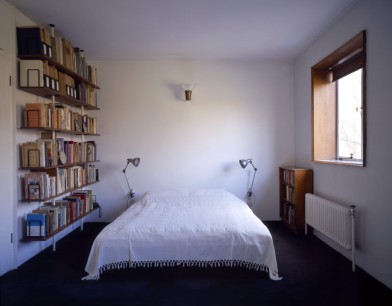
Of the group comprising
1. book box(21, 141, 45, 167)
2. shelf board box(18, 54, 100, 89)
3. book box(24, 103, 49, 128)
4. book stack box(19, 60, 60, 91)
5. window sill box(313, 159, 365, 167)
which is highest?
shelf board box(18, 54, 100, 89)

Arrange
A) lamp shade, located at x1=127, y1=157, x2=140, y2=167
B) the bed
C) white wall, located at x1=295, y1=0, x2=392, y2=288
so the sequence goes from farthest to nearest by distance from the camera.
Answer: lamp shade, located at x1=127, y1=157, x2=140, y2=167 → the bed → white wall, located at x1=295, y1=0, x2=392, y2=288

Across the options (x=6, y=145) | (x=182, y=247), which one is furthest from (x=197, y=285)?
(x=6, y=145)

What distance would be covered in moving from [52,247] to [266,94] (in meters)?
3.88

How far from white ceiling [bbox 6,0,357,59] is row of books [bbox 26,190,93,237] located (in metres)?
2.19

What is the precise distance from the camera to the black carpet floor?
193cm

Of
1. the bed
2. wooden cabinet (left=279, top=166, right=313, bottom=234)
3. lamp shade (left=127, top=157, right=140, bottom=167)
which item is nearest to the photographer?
the bed

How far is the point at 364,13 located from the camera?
2.31 meters

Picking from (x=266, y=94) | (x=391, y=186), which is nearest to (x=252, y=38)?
(x=266, y=94)

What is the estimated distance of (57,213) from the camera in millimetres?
2752

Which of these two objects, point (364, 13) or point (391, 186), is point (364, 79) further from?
point (391, 186)

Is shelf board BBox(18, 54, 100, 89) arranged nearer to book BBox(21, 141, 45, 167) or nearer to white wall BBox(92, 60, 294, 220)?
white wall BBox(92, 60, 294, 220)

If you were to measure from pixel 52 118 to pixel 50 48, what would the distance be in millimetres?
803

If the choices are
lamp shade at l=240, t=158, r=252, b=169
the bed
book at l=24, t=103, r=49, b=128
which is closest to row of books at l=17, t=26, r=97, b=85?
book at l=24, t=103, r=49, b=128

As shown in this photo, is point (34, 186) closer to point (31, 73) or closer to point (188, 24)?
point (31, 73)
